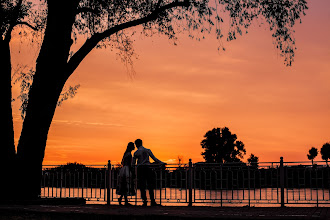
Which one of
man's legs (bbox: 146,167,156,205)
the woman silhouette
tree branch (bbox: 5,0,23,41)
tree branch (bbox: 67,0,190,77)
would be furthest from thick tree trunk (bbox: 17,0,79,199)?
man's legs (bbox: 146,167,156,205)

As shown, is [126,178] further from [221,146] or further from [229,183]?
[221,146]

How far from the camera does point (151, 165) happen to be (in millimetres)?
18953

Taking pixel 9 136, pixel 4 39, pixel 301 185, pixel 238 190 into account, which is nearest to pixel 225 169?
pixel 238 190

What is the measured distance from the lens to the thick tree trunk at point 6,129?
18719 mm

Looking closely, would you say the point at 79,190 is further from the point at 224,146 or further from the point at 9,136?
the point at 224,146

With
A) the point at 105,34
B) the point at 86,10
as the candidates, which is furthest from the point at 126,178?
the point at 86,10

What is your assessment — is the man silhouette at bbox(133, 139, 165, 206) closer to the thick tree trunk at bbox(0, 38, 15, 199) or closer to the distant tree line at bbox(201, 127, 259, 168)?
the thick tree trunk at bbox(0, 38, 15, 199)

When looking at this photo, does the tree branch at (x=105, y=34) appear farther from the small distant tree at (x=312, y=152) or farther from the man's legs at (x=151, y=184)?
the small distant tree at (x=312, y=152)

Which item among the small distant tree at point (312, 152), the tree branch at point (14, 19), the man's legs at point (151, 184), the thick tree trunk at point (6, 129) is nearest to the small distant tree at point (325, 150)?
the small distant tree at point (312, 152)

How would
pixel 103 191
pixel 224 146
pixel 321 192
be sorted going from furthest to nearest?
pixel 224 146
pixel 103 191
pixel 321 192

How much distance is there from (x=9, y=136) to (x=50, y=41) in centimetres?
350

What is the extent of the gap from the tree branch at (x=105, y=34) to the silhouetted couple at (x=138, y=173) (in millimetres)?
3498

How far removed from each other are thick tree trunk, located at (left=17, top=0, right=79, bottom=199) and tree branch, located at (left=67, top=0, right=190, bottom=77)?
0.36 m

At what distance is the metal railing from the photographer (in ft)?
56.1
